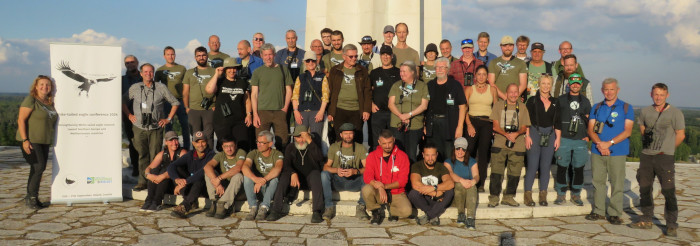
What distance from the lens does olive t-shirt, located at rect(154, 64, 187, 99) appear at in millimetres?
7727

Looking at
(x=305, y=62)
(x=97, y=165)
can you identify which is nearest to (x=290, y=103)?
(x=305, y=62)

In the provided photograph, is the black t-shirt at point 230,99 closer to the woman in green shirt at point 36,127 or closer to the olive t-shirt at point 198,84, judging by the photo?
the olive t-shirt at point 198,84

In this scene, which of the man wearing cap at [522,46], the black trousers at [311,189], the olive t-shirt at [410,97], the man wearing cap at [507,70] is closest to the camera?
the black trousers at [311,189]

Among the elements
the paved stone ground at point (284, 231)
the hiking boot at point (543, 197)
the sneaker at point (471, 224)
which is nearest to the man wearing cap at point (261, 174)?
the paved stone ground at point (284, 231)

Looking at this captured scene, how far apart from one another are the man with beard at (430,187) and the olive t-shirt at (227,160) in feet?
7.23

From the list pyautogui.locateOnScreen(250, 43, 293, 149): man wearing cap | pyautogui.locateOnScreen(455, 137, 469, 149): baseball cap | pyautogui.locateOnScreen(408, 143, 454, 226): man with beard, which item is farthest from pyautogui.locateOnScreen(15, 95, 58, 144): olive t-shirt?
pyautogui.locateOnScreen(455, 137, 469, 149): baseball cap

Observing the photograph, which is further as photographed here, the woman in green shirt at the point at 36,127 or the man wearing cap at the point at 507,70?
the man wearing cap at the point at 507,70

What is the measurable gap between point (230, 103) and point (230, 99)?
2.3 inches

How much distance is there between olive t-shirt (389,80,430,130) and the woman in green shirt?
14.6 feet

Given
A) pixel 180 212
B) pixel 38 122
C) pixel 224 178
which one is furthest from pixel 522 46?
pixel 38 122

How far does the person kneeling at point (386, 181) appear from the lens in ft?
19.3

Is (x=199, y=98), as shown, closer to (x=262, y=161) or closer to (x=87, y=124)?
(x=87, y=124)

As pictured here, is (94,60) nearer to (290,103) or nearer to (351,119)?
(290,103)

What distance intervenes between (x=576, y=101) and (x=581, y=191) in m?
1.51
